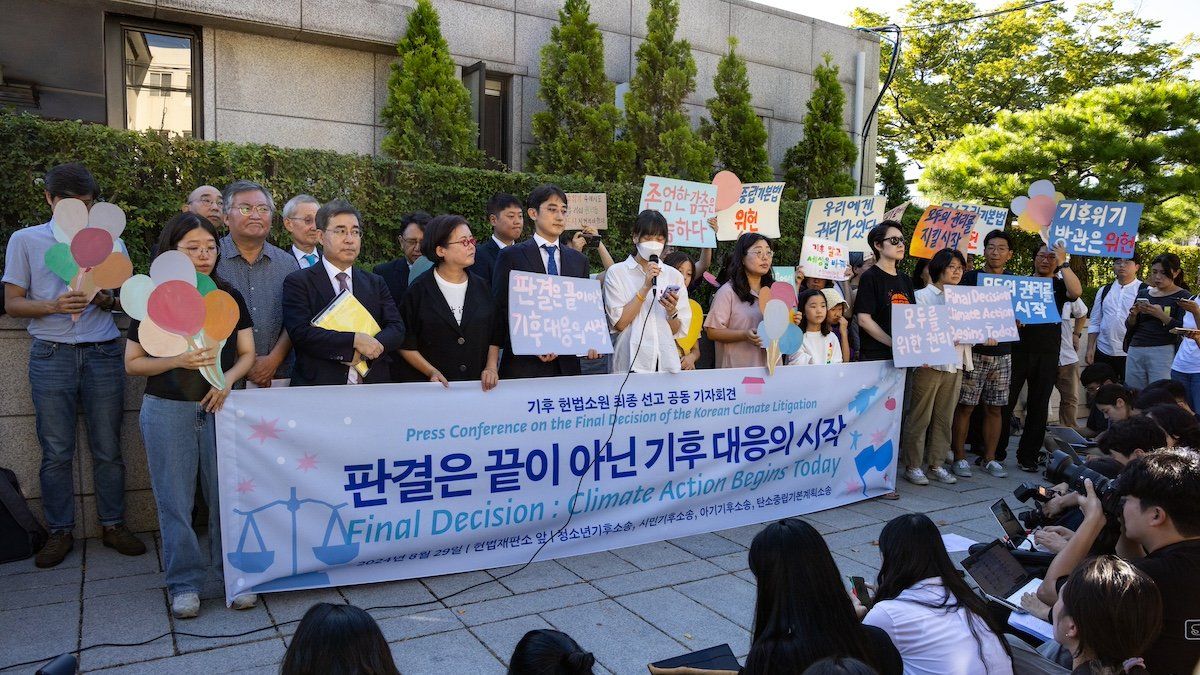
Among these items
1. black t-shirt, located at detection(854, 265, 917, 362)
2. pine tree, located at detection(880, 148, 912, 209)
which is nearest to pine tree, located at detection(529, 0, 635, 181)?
black t-shirt, located at detection(854, 265, 917, 362)

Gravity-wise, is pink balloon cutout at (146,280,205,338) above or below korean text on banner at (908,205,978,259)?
below

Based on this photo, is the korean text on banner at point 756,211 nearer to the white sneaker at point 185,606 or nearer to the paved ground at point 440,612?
the paved ground at point 440,612

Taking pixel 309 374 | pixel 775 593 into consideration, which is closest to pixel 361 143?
pixel 309 374

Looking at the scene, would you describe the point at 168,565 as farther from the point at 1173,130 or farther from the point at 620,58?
the point at 1173,130

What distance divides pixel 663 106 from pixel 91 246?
300 inches

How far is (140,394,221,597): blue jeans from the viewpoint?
3814mm

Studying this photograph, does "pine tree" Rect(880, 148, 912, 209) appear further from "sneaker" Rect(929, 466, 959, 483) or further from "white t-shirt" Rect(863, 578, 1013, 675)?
"white t-shirt" Rect(863, 578, 1013, 675)

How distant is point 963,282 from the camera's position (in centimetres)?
758

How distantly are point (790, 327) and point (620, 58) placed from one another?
22.2ft

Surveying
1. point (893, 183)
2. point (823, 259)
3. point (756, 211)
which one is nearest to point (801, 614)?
point (823, 259)

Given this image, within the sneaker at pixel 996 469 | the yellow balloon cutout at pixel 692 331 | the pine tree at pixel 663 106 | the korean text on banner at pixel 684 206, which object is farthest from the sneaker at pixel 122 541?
the pine tree at pixel 663 106

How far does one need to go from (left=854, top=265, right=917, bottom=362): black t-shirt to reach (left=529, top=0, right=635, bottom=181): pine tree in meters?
4.09

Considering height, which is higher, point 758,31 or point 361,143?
point 758,31

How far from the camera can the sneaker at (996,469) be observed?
24.0 ft
